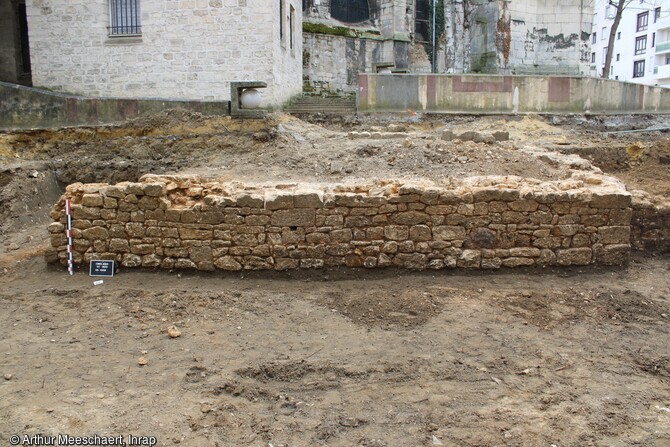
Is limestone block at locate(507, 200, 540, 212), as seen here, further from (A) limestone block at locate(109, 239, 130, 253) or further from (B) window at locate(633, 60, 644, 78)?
(B) window at locate(633, 60, 644, 78)

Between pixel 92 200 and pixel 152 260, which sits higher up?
pixel 92 200

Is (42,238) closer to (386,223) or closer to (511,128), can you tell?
(386,223)

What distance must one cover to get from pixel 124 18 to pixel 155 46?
135 centimetres

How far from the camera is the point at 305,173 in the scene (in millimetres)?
10195

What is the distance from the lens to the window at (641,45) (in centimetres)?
5078

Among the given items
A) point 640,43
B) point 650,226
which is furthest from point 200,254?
point 640,43

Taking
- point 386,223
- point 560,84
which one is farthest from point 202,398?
point 560,84

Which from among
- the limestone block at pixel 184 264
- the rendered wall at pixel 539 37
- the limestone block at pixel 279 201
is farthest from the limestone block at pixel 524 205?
the rendered wall at pixel 539 37

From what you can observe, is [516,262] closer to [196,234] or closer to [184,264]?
[196,234]

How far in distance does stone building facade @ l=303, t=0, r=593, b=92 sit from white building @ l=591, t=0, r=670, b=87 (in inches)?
962

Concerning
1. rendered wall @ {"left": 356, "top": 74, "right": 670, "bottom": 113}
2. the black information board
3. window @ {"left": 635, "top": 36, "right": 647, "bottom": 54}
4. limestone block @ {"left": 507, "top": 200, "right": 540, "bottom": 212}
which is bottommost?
the black information board

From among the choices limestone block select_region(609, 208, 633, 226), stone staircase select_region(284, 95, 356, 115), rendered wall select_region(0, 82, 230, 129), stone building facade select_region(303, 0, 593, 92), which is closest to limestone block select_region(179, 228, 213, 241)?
limestone block select_region(609, 208, 633, 226)

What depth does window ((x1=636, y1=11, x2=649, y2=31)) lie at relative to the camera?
165 feet

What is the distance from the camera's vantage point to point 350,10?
25.4 m
